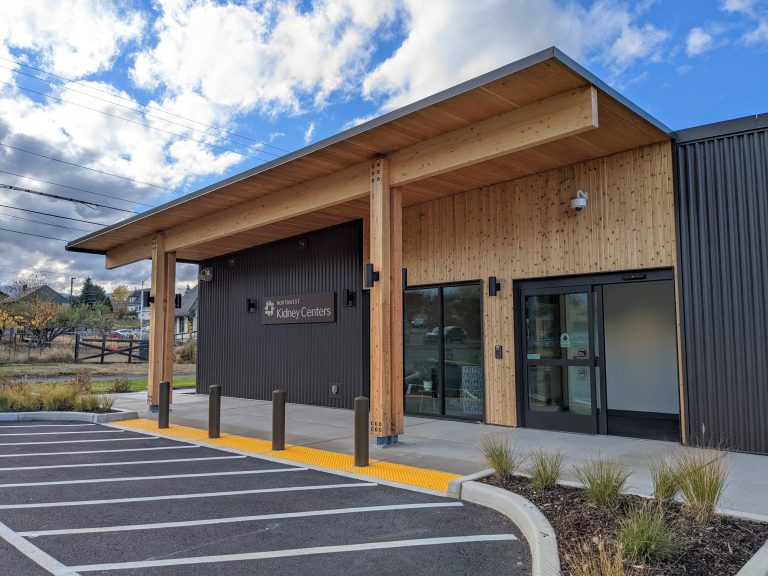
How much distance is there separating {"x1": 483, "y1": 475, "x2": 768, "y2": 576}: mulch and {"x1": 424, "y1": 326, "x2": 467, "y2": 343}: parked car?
17.4ft

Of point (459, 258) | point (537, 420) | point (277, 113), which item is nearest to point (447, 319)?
point (459, 258)

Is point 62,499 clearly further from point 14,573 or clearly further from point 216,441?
point 216,441

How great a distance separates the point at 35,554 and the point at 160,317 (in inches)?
352

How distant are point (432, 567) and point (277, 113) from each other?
15.1m

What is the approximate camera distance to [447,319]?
410 inches

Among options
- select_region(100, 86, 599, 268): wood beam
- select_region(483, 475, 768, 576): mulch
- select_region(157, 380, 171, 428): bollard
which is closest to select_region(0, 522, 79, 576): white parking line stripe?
select_region(483, 475, 768, 576): mulch

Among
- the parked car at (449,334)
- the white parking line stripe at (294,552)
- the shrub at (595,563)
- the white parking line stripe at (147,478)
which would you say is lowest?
the white parking line stripe at (147,478)

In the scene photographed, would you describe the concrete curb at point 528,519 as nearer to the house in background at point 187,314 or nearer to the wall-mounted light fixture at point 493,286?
the wall-mounted light fixture at point 493,286

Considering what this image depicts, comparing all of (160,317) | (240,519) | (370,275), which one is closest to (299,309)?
(160,317)

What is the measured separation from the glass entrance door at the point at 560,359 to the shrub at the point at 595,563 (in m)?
5.20

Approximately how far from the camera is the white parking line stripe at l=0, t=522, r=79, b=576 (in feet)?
12.1

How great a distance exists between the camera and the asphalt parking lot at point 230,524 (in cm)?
381

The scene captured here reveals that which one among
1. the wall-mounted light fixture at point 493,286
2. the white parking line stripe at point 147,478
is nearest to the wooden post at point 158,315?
the white parking line stripe at point 147,478

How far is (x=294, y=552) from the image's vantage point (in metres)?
4.04
